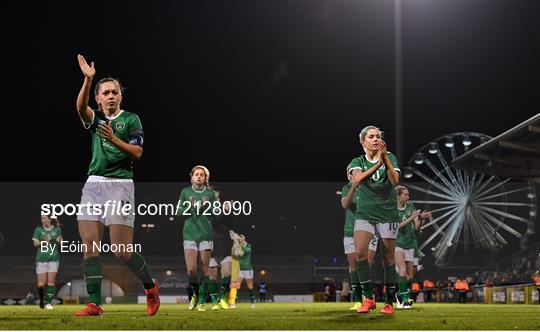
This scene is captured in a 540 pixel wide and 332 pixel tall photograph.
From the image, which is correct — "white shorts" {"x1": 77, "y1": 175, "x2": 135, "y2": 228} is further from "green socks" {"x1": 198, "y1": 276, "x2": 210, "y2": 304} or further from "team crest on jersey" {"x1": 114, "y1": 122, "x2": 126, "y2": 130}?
"green socks" {"x1": 198, "y1": 276, "x2": 210, "y2": 304}

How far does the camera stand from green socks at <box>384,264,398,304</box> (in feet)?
33.7

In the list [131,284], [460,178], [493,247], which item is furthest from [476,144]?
[131,284]

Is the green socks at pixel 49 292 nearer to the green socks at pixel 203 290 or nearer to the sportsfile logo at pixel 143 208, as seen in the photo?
the sportsfile logo at pixel 143 208

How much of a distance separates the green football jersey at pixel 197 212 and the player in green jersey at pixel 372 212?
3483mm

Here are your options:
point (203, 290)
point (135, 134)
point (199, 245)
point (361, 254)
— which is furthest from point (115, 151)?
point (203, 290)

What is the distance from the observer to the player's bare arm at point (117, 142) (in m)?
7.99

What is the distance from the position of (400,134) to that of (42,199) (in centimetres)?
1060

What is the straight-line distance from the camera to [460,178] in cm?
4347

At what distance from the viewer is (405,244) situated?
16.8m

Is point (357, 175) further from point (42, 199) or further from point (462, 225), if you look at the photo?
point (462, 225)

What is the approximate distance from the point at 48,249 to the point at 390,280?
10585 millimetres

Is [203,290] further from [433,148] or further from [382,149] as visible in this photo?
[433,148]

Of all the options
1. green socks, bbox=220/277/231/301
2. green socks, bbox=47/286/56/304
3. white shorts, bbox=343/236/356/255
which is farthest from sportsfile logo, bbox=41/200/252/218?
white shorts, bbox=343/236/356/255

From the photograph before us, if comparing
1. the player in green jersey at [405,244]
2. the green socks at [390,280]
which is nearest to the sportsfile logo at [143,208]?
the player in green jersey at [405,244]
